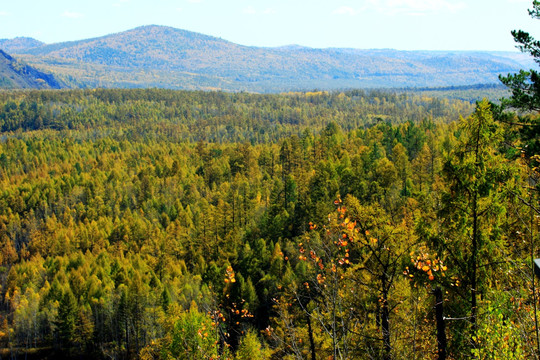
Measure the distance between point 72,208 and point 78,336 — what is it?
163ft

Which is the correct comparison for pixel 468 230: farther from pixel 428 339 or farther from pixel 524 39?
pixel 524 39

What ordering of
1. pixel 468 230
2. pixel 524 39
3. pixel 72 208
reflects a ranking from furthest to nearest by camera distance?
pixel 72 208 < pixel 524 39 < pixel 468 230

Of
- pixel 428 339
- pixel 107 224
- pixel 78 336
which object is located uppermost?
pixel 428 339

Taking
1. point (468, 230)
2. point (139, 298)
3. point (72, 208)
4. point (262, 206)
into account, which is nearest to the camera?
point (468, 230)

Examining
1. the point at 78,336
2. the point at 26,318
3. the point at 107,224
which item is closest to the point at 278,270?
the point at 78,336

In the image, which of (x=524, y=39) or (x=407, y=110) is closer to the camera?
(x=524, y=39)

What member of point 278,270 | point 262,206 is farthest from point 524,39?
point 262,206

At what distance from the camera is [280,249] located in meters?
47.2

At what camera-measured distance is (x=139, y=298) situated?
42.9m

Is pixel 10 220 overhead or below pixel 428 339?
below

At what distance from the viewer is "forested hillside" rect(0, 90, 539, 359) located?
11875mm

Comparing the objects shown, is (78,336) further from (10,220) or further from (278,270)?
(10,220)

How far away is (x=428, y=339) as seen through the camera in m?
13.2

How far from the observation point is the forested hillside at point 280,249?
1188cm
